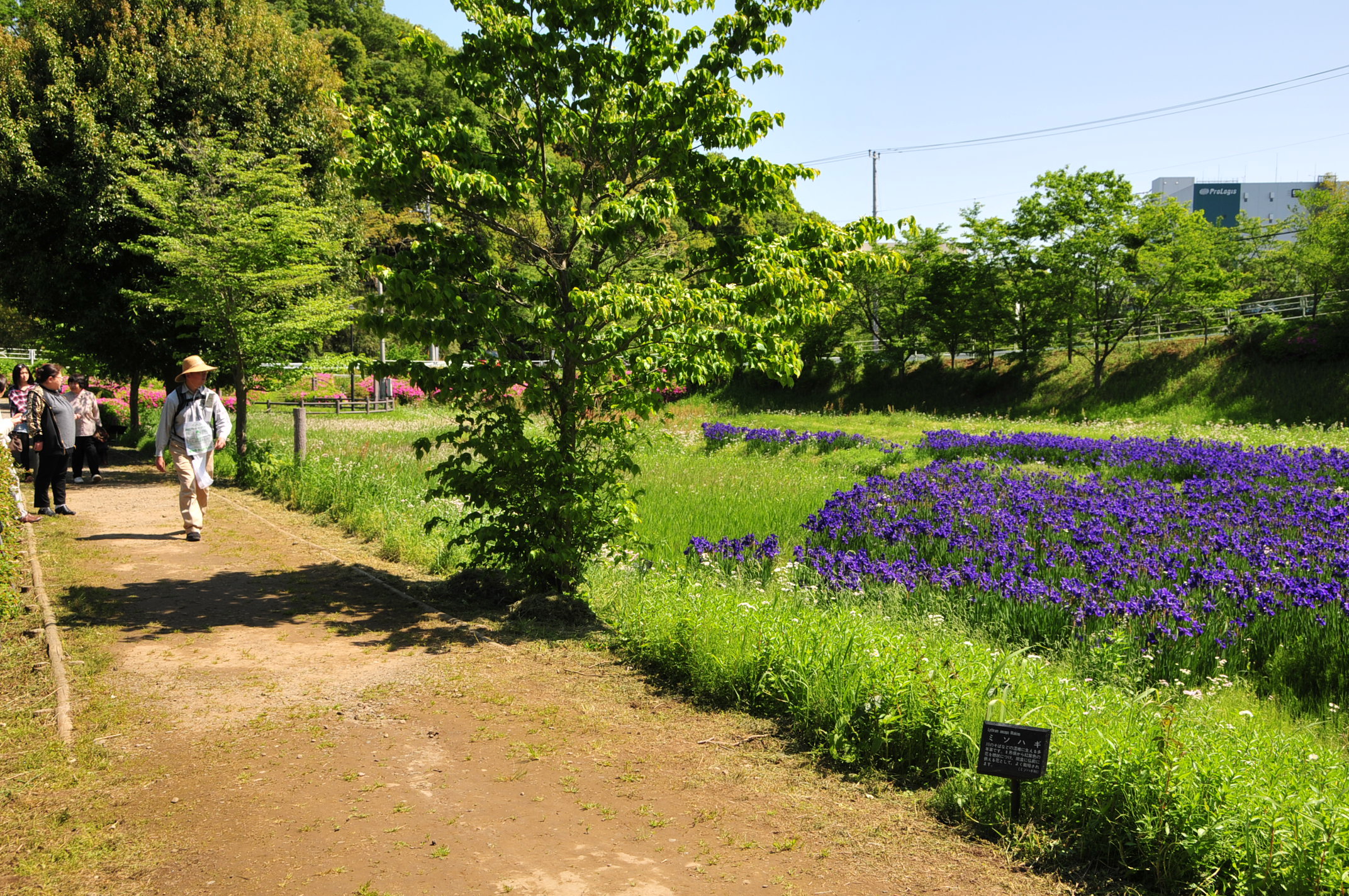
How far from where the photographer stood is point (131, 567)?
8.15 meters

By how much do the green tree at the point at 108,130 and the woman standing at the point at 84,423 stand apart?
7.22 feet

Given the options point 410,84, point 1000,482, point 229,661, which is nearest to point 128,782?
point 229,661

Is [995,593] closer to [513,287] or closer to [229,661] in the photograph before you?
[513,287]

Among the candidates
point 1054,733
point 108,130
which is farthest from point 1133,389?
point 108,130

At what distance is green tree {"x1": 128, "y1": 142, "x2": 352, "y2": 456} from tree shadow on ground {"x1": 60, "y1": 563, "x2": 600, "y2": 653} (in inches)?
303

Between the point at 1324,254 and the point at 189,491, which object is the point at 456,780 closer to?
the point at 189,491

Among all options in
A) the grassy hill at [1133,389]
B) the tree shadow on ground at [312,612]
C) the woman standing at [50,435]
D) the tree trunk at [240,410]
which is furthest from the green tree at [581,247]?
the grassy hill at [1133,389]

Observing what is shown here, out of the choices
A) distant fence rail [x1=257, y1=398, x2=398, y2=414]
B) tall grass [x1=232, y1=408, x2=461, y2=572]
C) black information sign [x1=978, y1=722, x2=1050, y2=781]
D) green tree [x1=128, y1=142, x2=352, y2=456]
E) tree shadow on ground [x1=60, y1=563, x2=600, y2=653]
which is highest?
green tree [x1=128, y1=142, x2=352, y2=456]

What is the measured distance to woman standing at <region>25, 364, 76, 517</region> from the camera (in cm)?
1042

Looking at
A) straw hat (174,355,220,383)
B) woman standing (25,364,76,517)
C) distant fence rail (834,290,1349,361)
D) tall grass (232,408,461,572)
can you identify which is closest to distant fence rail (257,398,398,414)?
tall grass (232,408,461,572)

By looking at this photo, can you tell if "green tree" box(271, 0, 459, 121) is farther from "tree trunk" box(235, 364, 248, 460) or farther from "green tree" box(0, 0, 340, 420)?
"tree trunk" box(235, 364, 248, 460)

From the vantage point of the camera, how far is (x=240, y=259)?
1421cm

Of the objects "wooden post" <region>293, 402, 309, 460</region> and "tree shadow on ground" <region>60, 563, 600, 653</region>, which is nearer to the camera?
"tree shadow on ground" <region>60, 563, 600, 653</region>

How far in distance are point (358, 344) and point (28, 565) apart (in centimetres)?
4033
